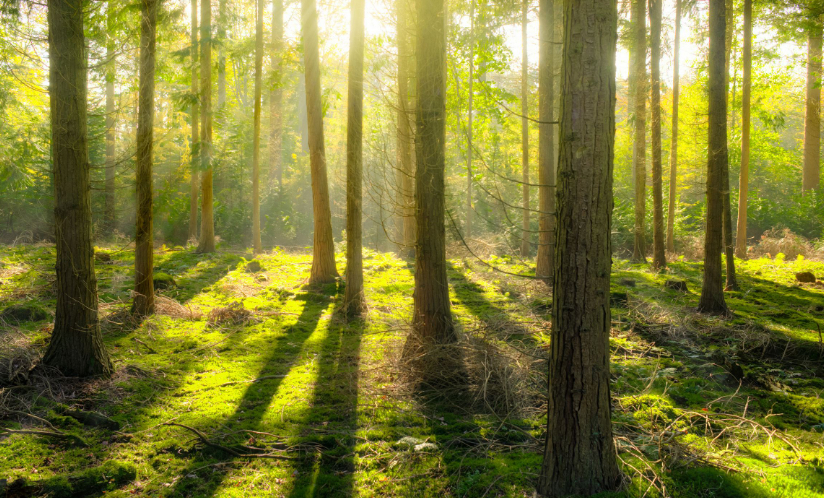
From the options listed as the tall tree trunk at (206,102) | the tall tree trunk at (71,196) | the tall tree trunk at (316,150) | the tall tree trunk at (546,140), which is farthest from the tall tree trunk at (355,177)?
the tall tree trunk at (206,102)

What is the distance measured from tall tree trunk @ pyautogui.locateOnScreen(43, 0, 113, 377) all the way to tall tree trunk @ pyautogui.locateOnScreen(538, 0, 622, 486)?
17.1 ft

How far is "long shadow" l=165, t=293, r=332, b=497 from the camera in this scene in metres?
3.64

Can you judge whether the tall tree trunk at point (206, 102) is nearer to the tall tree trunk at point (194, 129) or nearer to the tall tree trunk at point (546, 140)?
the tall tree trunk at point (194, 129)

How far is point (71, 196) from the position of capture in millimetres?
5230

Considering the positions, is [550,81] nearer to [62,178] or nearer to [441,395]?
[441,395]

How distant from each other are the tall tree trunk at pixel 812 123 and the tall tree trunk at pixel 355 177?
657 inches

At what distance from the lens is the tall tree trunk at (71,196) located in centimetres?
519

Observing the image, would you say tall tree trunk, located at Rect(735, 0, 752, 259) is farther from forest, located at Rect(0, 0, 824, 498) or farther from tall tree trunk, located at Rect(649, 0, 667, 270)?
tall tree trunk, located at Rect(649, 0, 667, 270)

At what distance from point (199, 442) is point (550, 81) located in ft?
35.6

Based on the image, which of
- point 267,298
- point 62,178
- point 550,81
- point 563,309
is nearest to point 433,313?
point 563,309

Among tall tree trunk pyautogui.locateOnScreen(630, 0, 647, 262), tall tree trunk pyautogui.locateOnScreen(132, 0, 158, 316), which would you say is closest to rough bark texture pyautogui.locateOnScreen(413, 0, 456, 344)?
tall tree trunk pyautogui.locateOnScreen(132, 0, 158, 316)

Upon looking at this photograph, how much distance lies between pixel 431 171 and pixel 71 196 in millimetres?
4146

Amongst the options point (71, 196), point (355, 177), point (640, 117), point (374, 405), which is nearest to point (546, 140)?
point (640, 117)

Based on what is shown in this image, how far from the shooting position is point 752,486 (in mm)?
3223
